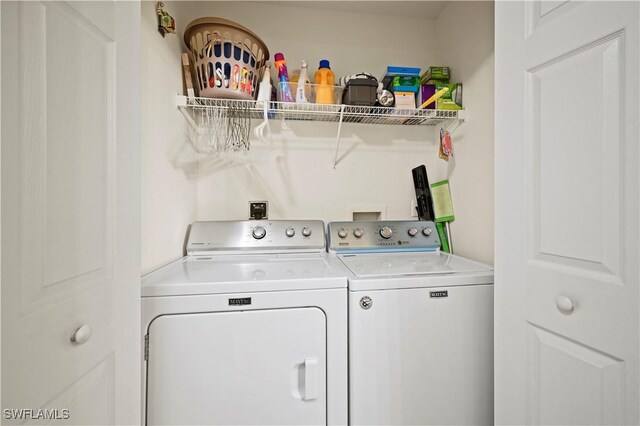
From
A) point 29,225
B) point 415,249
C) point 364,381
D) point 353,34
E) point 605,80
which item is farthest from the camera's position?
point 353,34

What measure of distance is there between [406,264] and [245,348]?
32.6 inches

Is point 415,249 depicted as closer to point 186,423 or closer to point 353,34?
point 186,423

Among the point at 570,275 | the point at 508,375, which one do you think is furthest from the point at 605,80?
the point at 508,375

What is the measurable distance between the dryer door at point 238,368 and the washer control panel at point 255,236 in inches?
23.8

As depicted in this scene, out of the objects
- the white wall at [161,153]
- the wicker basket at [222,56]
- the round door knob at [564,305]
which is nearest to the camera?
the round door knob at [564,305]

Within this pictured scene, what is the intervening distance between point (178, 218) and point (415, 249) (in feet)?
4.58

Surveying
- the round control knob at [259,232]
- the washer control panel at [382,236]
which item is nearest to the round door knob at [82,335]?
the round control knob at [259,232]

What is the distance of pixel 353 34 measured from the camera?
75.7 inches

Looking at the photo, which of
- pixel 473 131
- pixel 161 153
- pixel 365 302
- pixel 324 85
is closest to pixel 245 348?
pixel 365 302

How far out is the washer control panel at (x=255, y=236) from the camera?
1.54 m

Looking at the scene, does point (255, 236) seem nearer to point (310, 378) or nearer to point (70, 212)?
point (310, 378)

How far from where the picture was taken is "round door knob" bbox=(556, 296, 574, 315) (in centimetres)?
70

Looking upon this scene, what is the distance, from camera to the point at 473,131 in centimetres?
153

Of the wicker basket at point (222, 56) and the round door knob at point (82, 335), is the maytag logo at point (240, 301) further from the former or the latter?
the wicker basket at point (222, 56)
